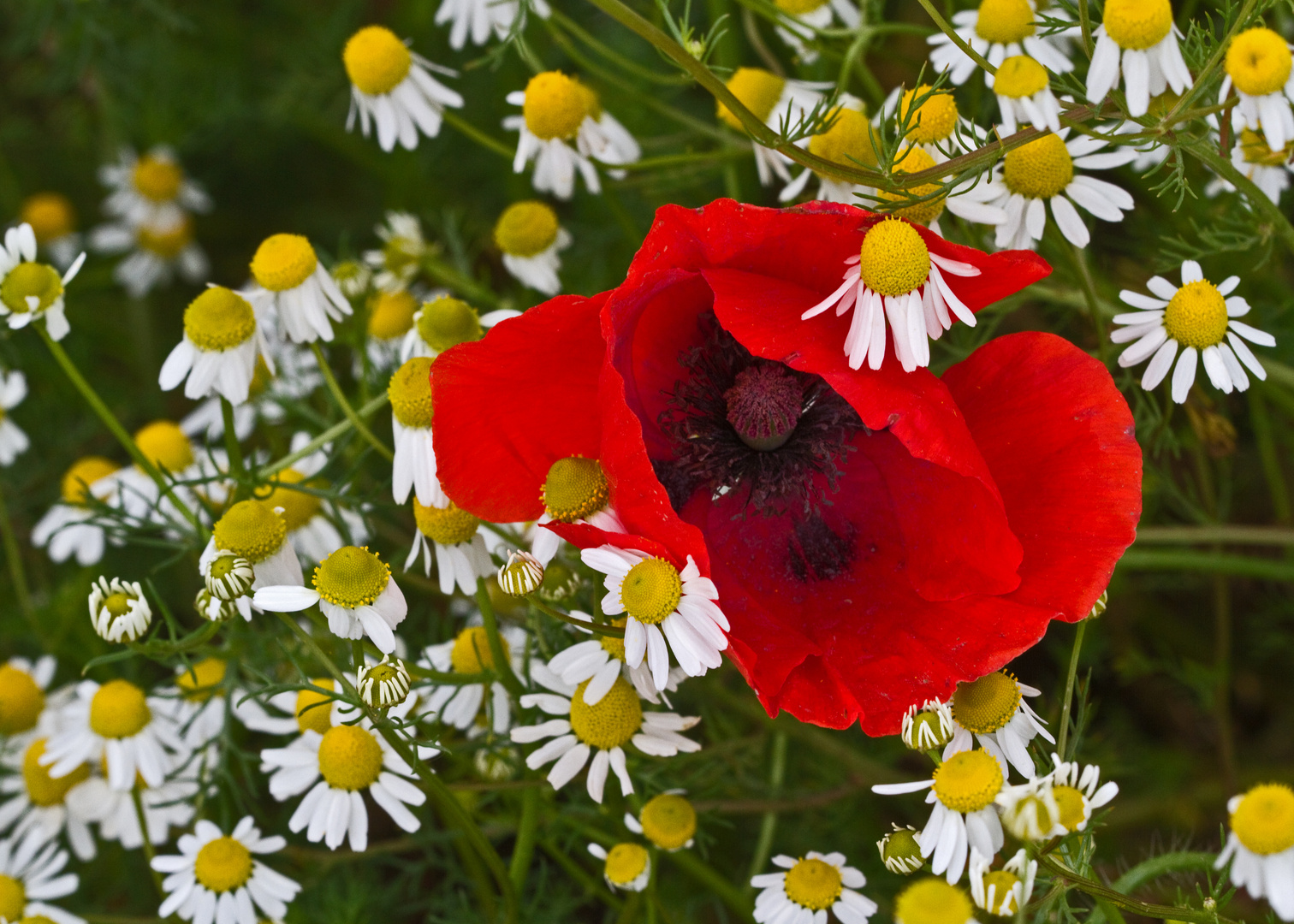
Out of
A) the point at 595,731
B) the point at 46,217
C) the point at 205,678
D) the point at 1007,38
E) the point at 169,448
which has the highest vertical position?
the point at 1007,38

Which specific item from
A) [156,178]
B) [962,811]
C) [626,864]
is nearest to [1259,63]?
[962,811]

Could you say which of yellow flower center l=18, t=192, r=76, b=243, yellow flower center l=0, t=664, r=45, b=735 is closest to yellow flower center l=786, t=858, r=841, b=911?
yellow flower center l=0, t=664, r=45, b=735

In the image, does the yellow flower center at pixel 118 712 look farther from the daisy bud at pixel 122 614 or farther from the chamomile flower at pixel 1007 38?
the chamomile flower at pixel 1007 38

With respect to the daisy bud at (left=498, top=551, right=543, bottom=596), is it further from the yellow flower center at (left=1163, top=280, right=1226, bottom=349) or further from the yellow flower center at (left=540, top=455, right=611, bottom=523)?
the yellow flower center at (left=1163, top=280, right=1226, bottom=349)

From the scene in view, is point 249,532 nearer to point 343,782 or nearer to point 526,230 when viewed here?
point 343,782

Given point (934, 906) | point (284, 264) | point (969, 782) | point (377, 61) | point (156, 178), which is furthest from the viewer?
point (156, 178)

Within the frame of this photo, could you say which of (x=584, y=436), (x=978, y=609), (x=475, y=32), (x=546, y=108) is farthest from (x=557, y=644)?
(x=475, y=32)

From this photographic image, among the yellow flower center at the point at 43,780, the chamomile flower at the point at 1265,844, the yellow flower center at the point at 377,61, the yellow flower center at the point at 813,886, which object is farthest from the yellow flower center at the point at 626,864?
the yellow flower center at the point at 377,61
